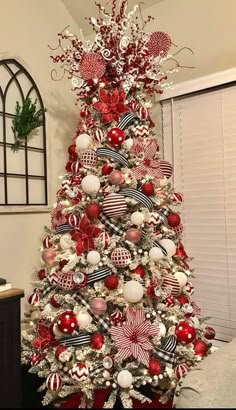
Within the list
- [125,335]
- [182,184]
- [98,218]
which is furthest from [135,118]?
[125,335]

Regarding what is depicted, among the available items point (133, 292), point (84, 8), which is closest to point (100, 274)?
point (133, 292)

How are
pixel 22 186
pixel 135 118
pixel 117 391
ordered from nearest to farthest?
pixel 117 391
pixel 135 118
pixel 22 186

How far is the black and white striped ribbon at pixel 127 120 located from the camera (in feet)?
5.79

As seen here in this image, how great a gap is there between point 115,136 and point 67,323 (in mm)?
862

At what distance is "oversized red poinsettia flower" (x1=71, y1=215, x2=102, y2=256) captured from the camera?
64.0 inches

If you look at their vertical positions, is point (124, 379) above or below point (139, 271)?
below

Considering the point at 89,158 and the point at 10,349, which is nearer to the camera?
the point at 10,349

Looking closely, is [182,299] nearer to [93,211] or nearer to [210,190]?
[93,211]

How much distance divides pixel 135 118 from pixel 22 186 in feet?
2.91

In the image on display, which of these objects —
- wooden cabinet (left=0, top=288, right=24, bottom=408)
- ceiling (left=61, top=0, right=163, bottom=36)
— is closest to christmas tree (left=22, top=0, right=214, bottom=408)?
wooden cabinet (left=0, top=288, right=24, bottom=408)

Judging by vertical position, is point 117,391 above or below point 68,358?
below

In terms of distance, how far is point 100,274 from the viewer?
5.17 feet

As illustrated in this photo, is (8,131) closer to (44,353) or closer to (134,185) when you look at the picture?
(134,185)

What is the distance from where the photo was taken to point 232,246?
2.11 metres
